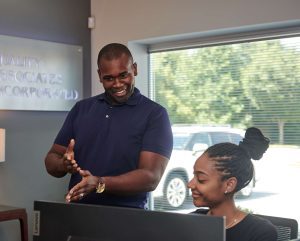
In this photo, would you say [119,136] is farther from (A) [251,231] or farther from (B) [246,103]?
(B) [246,103]

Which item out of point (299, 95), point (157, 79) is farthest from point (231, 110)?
point (157, 79)

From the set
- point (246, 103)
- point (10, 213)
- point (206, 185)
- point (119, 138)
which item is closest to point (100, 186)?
point (206, 185)

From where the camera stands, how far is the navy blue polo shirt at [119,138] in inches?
80.7

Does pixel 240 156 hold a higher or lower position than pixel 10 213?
higher

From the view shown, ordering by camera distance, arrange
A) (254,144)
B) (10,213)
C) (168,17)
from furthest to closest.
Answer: (168,17), (10,213), (254,144)

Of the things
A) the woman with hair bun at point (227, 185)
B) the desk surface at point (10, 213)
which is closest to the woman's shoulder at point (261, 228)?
the woman with hair bun at point (227, 185)

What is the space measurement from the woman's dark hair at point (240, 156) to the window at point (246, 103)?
183cm

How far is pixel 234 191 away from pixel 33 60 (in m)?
2.77

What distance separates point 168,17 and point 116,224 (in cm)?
303

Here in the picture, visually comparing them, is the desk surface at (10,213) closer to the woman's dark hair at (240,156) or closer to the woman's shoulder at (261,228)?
the woman's dark hair at (240,156)

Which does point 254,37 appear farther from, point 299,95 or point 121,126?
point 121,126

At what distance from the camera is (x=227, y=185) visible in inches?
60.3

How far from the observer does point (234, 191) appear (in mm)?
1542

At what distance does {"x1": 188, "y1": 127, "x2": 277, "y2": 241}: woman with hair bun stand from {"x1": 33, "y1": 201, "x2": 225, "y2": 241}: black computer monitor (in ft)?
1.82
